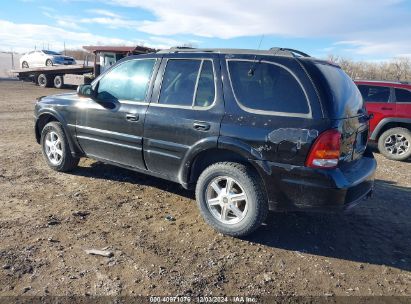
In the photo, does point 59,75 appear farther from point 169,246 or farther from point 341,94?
point 341,94

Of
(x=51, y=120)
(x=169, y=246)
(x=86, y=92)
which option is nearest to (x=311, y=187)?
(x=169, y=246)

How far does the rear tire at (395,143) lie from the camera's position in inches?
300

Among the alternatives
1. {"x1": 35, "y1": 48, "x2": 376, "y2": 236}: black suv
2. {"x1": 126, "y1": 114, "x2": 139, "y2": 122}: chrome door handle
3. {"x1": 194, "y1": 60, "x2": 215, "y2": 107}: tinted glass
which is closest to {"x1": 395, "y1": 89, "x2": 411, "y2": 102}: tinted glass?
{"x1": 35, "y1": 48, "x2": 376, "y2": 236}: black suv

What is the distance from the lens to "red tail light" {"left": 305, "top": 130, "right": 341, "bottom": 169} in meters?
3.12

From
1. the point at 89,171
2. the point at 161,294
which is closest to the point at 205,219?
the point at 161,294

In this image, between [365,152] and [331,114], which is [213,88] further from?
[365,152]

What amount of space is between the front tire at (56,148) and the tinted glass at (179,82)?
1.97 metres

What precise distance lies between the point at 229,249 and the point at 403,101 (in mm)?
6072

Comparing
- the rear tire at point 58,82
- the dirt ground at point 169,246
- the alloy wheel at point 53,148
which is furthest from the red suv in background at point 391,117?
the rear tire at point 58,82

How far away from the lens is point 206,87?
3834 mm

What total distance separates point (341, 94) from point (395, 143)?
520 centimetres

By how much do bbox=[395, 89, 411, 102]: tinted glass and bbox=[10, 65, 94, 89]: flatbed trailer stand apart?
52.8 feet

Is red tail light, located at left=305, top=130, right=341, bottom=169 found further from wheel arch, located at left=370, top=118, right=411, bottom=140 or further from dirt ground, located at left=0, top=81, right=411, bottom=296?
wheel arch, located at left=370, top=118, right=411, bottom=140

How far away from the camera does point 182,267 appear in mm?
3180
